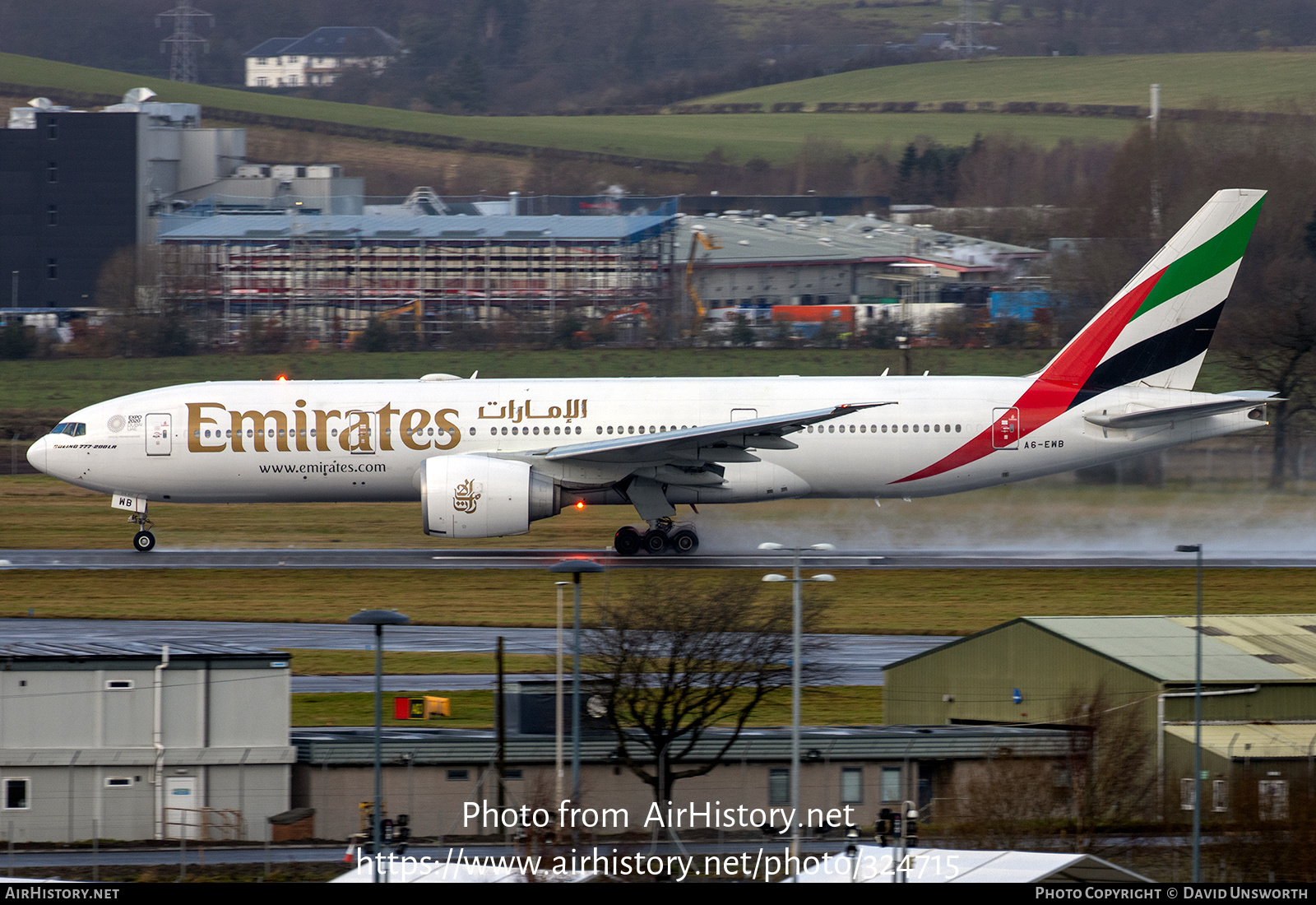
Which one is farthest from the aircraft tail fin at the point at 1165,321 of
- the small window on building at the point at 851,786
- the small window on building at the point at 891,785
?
the small window on building at the point at 851,786

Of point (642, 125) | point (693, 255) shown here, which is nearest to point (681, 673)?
point (693, 255)

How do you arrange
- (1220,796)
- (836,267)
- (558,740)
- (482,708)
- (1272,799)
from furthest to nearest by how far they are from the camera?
(836,267)
(482,708)
(1220,796)
(558,740)
(1272,799)

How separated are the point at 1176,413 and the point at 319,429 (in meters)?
21.0

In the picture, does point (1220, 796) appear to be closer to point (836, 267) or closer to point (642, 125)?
point (836, 267)

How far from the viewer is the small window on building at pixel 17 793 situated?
22.1 meters

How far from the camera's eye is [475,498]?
34.5m

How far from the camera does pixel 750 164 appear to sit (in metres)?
135

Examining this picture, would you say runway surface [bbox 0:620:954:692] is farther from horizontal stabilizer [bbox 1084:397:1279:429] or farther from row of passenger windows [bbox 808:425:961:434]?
horizontal stabilizer [bbox 1084:397:1279:429]

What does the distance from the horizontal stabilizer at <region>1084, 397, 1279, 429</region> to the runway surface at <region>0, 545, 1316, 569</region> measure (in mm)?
3525

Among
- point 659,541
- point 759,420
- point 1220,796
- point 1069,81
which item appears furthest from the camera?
point 1069,81

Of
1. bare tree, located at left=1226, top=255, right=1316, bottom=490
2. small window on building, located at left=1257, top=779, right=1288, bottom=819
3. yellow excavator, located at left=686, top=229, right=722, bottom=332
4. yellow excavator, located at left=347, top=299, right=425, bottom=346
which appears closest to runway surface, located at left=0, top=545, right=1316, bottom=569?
bare tree, located at left=1226, top=255, right=1316, bottom=490

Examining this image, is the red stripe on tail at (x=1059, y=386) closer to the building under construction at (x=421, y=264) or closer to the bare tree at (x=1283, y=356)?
the bare tree at (x=1283, y=356)

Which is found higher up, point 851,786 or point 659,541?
point 659,541

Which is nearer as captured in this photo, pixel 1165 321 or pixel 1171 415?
pixel 1171 415
